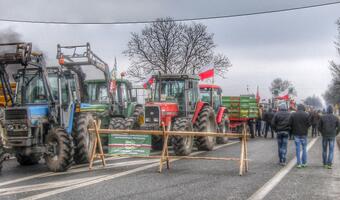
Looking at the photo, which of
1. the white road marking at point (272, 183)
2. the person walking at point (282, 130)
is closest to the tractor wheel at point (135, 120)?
the person walking at point (282, 130)

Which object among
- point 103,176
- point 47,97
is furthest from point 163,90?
point 103,176

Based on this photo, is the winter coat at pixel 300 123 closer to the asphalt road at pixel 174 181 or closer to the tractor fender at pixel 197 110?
the asphalt road at pixel 174 181

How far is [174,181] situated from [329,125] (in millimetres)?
4945

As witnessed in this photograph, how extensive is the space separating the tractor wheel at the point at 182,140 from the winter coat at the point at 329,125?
423cm

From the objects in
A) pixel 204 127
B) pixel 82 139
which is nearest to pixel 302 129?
pixel 204 127

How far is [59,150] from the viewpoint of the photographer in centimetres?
1141

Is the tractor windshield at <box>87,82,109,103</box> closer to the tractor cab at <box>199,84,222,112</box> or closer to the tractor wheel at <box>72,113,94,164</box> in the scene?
the tractor cab at <box>199,84,222,112</box>

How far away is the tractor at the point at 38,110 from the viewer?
11.2 m

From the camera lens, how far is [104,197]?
27.0 ft

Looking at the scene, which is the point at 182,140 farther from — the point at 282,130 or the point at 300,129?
the point at 300,129

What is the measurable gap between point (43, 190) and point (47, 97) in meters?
3.69

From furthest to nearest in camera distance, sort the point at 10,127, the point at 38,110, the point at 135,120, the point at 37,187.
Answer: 1. the point at 135,120
2. the point at 38,110
3. the point at 10,127
4. the point at 37,187

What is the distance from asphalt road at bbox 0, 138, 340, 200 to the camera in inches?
335

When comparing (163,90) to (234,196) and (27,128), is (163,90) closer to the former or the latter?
(27,128)
